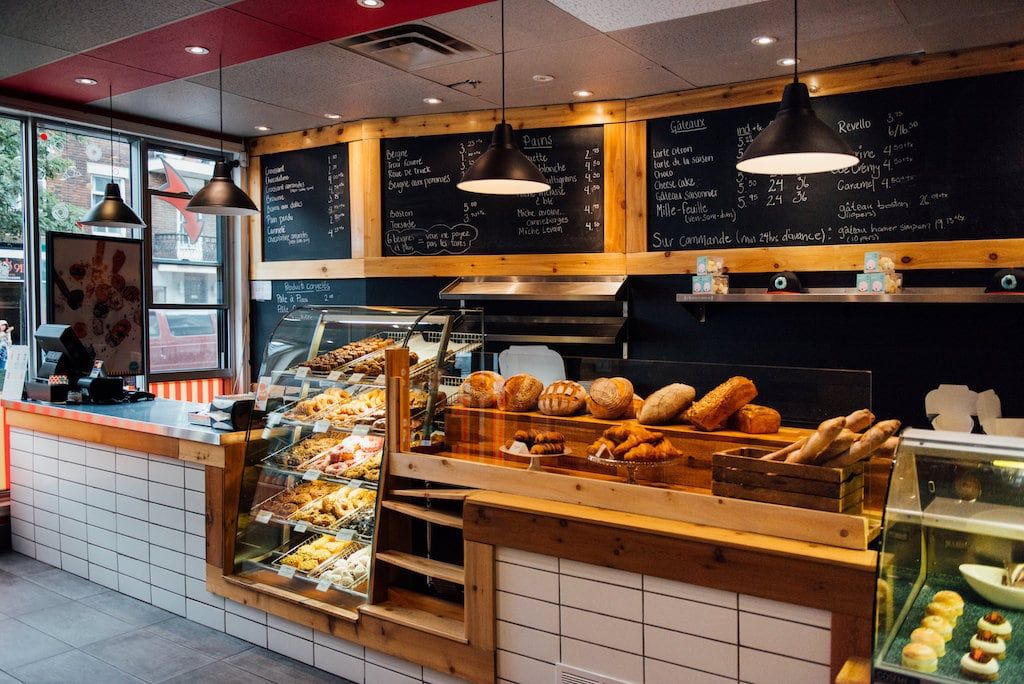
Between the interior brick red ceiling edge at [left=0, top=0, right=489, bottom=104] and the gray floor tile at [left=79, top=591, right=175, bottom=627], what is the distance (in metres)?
2.93

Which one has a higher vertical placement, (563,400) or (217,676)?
(563,400)

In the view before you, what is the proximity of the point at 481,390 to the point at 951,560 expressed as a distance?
174cm

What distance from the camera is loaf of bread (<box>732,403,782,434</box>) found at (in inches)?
101

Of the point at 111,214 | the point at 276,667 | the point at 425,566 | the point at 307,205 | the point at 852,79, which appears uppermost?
the point at 852,79

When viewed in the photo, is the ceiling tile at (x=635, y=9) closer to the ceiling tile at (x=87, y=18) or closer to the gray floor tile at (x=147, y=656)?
the ceiling tile at (x=87, y=18)

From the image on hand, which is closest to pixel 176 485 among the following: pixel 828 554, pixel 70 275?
pixel 70 275

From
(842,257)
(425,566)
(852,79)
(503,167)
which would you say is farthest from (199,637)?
(852,79)

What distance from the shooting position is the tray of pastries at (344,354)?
136 inches

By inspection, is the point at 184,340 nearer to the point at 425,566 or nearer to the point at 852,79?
the point at 425,566

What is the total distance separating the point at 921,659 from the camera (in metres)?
1.67

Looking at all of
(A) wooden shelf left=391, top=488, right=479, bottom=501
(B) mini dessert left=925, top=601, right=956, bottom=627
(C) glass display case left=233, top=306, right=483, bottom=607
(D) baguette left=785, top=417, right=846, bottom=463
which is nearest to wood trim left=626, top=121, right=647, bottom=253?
(C) glass display case left=233, top=306, right=483, bottom=607

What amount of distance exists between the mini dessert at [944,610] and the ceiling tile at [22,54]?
475 centimetres

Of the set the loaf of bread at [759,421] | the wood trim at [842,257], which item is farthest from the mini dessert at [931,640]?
the wood trim at [842,257]

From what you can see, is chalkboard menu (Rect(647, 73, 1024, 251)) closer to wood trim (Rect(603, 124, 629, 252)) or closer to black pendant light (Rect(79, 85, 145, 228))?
wood trim (Rect(603, 124, 629, 252))
